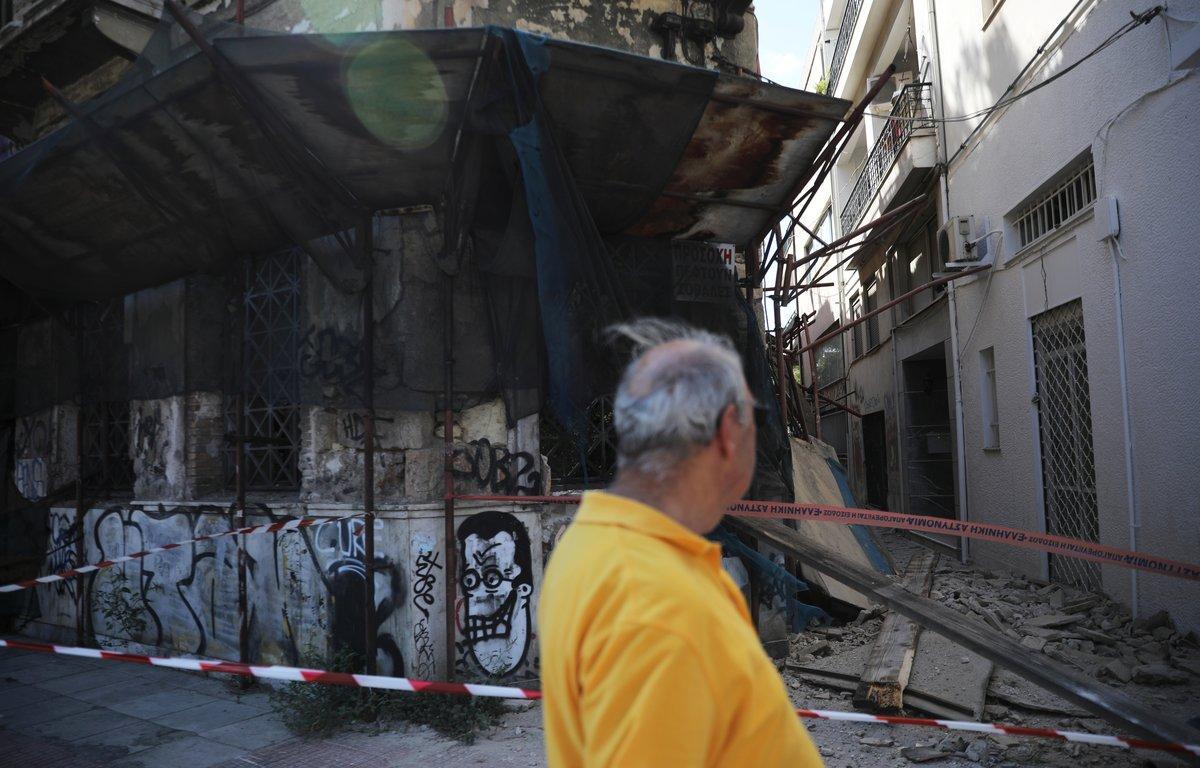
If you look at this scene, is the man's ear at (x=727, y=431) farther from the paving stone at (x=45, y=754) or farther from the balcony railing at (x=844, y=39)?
the balcony railing at (x=844, y=39)

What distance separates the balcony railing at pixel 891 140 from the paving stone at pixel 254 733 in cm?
844

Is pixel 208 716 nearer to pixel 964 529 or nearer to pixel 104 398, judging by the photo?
pixel 104 398

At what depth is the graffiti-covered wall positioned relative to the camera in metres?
5.60

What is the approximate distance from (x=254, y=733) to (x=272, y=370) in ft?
9.07

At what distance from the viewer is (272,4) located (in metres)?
6.40

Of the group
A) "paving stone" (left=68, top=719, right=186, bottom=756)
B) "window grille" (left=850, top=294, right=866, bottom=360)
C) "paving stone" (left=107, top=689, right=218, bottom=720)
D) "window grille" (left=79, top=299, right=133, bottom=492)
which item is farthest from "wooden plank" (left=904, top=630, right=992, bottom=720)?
"window grille" (left=850, top=294, right=866, bottom=360)

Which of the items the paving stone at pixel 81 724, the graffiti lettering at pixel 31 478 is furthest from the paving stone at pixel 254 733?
the graffiti lettering at pixel 31 478

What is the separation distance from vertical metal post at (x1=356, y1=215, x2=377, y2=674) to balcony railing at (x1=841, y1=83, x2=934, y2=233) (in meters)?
6.25

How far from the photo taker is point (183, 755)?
4.98 meters

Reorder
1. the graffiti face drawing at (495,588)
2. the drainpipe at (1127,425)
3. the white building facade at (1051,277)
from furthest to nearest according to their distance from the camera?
the drainpipe at (1127,425)
the white building facade at (1051,277)
the graffiti face drawing at (495,588)

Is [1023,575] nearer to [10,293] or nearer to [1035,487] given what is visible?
[1035,487]

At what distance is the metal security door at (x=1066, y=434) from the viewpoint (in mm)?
8031

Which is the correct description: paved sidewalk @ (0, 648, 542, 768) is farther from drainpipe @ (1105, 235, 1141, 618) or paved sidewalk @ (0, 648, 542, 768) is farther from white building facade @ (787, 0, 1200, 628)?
white building facade @ (787, 0, 1200, 628)

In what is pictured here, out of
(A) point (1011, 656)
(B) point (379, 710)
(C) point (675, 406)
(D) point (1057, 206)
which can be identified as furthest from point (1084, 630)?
(C) point (675, 406)
